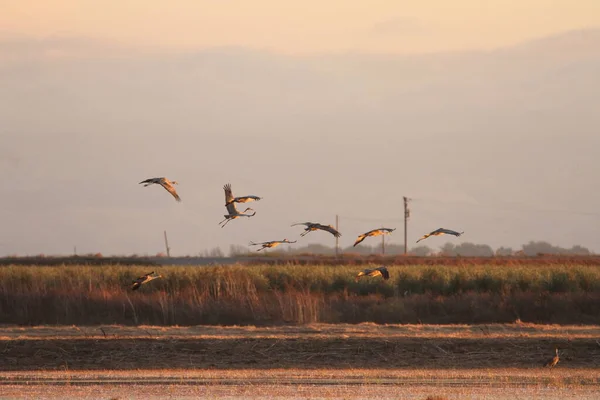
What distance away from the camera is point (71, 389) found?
1917 cm

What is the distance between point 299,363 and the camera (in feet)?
77.9

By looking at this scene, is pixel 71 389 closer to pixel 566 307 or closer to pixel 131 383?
pixel 131 383

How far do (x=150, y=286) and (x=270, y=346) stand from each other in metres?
15.1

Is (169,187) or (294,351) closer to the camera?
(169,187)

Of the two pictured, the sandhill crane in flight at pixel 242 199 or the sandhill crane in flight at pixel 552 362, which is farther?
the sandhill crane in flight at pixel 552 362

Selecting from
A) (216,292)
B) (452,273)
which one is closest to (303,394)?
(216,292)

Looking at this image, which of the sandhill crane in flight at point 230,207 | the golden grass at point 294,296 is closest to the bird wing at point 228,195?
the sandhill crane in flight at point 230,207

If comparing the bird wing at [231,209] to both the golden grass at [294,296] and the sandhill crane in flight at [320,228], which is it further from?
the golden grass at [294,296]

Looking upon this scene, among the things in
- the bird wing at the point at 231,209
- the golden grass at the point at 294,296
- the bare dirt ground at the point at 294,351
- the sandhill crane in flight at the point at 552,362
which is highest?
the bird wing at the point at 231,209

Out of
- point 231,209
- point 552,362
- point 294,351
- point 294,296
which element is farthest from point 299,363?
point 294,296

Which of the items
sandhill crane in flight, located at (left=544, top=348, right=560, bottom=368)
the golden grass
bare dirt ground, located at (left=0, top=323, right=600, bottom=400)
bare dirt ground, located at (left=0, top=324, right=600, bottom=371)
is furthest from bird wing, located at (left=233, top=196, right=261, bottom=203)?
the golden grass

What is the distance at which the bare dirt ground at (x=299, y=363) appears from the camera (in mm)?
18891

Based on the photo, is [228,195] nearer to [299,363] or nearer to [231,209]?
[231,209]

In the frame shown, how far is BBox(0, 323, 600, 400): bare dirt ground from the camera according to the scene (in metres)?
18.9
